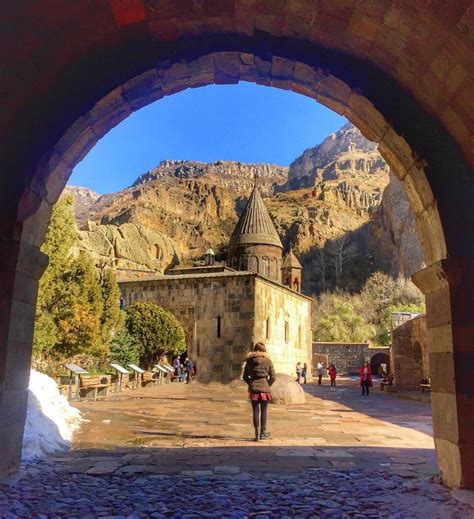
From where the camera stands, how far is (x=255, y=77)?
16.9 ft

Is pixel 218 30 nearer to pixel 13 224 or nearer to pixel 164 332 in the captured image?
pixel 13 224

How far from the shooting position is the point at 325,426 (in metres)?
9.08

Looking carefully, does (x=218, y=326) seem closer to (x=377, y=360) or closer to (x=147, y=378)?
(x=147, y=378)

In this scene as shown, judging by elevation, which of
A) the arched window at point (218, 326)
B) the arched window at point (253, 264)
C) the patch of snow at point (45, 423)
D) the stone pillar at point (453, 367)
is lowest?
the patch of snow at point (45, 423)

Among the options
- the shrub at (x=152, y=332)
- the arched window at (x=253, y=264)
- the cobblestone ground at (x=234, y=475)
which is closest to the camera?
the cobblestone ground at (x=234, y=475)

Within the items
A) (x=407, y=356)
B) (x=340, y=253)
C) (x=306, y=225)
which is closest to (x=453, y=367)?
(x=407, y=356)

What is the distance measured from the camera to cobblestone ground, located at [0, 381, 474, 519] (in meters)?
3.71

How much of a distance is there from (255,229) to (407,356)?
14.5 metres

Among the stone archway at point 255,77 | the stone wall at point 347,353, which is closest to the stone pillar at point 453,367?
the stone archway at point 255,77

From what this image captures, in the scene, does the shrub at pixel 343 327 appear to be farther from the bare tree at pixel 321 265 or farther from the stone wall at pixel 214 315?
the stone wall at pixel 214 315

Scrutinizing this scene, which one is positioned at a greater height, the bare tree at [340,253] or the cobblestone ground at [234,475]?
the bare tree at [340,253]

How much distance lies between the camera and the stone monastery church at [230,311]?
23.7m

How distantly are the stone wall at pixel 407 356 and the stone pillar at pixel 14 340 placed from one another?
17730mm

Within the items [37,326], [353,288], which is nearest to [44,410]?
[37,326]
